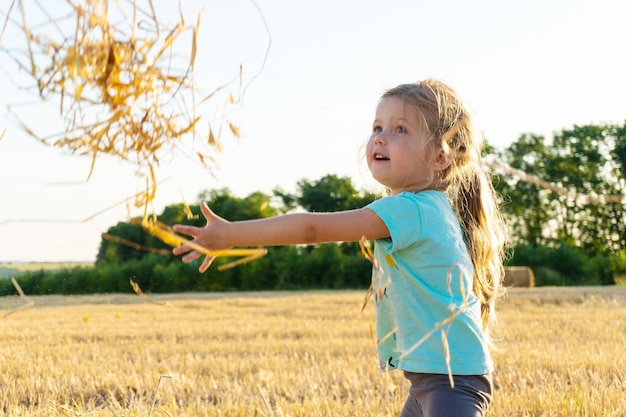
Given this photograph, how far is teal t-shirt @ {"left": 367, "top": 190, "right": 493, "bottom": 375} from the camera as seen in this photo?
2.44 m

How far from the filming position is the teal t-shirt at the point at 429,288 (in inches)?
96.2

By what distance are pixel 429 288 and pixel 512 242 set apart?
105ft

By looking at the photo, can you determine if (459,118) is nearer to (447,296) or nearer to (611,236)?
(447,296)

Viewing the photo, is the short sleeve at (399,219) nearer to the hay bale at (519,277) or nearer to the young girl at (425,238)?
the young girl at (425,238)

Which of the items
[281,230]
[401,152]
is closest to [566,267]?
[401,152]

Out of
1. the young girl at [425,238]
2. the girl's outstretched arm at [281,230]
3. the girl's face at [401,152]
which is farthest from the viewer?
the girl's face at [401,152]

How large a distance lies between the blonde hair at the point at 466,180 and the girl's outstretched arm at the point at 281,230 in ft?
1.66

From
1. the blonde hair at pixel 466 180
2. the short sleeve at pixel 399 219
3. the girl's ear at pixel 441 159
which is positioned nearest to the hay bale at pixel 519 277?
the blonde hair at pixel 466 180

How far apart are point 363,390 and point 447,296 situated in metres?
1.93

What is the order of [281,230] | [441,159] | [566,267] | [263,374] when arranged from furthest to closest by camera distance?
[566,267], [263,374], [441,159], [281,230]

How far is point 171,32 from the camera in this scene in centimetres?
201

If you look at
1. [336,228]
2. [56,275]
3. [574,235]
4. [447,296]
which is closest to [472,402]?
[447,296]

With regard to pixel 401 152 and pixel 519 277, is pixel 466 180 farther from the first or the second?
pixel 519 277

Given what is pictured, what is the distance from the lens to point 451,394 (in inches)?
96.1
